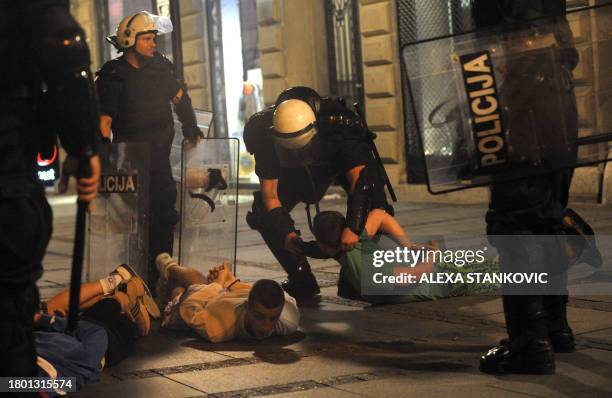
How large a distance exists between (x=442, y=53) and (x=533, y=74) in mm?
360

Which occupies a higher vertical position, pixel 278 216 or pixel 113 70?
pixel 113 70

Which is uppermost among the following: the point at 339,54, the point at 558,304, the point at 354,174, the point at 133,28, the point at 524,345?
the point at 339,54

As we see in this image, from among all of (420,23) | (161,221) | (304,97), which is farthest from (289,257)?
(420,23)

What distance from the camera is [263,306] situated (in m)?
5.63

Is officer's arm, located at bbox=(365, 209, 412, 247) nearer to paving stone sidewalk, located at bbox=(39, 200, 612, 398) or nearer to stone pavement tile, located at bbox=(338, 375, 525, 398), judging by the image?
paving stone sidewalk, located at bbox=(39, 200, 612, 398)

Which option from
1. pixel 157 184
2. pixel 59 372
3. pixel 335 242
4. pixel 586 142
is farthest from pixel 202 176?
pixel 586 142

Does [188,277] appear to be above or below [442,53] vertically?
below

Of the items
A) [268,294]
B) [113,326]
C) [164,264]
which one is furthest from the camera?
[164,264]

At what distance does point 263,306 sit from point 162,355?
0.53 metres

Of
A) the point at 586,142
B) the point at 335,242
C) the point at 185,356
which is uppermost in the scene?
the point at 586,142

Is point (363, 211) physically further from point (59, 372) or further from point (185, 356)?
point (59, 372)

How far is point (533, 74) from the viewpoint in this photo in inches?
181

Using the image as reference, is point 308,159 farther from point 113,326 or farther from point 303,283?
point 113,326

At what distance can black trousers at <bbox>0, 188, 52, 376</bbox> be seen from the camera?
3.51 meters
